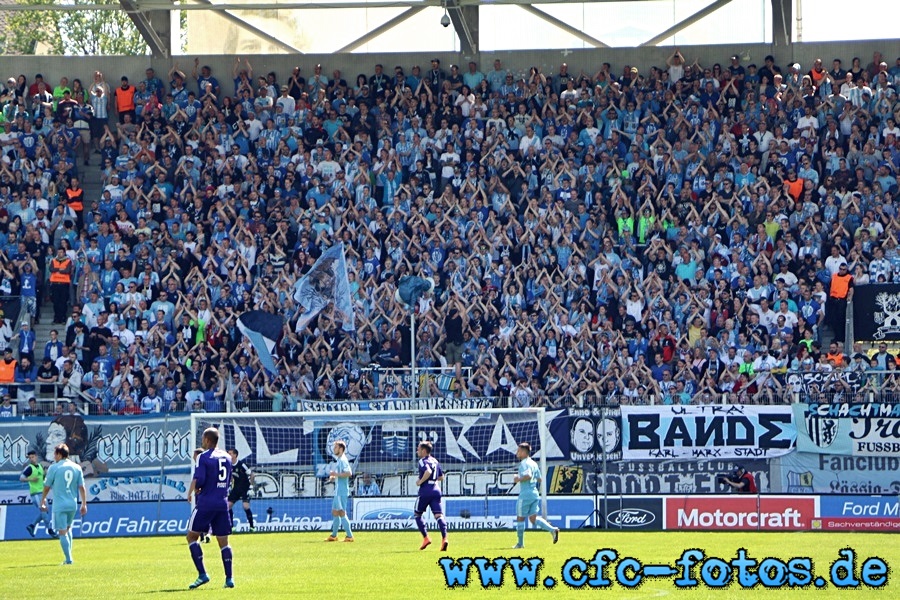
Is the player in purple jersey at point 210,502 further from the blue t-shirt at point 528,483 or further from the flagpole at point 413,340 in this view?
the flagpole at point 413,340

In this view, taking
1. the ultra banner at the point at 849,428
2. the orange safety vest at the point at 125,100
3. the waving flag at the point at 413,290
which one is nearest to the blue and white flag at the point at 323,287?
the waving flag at the point at 413,290

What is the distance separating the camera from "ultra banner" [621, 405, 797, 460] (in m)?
31.2

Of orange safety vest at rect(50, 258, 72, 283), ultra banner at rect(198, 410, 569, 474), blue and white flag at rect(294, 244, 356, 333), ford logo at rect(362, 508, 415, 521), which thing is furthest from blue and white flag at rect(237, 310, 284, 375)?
orange safety vest at rect(50, 258, 72, 283)

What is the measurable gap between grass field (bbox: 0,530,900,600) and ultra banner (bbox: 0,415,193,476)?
271cm

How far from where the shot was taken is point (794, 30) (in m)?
42.1

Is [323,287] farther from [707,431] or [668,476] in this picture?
[707,431]

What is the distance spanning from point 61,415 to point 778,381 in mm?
15892

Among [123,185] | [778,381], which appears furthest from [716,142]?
[123,185]

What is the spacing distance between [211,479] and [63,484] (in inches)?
212

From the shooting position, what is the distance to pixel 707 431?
31.2 m

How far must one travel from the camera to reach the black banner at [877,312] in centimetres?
3312

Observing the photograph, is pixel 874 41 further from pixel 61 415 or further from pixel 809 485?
pixel 61 415

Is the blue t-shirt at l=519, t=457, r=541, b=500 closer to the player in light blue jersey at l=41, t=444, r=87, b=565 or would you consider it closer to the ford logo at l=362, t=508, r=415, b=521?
the player in light blue jersey at l=41, t=444, r=87, b=565

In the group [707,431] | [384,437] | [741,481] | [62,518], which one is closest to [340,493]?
[384,437]
